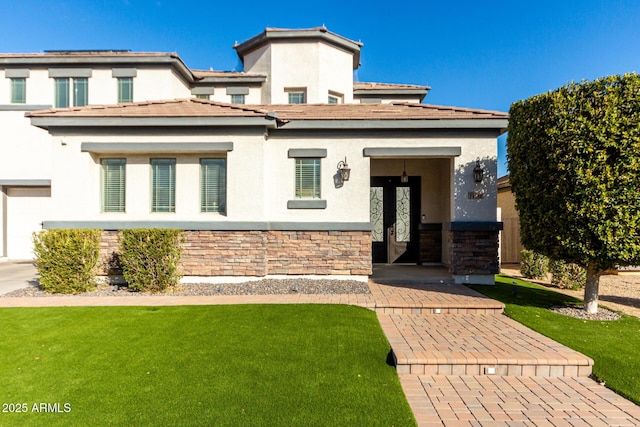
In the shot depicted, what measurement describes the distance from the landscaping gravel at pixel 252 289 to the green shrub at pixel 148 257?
0.98ft

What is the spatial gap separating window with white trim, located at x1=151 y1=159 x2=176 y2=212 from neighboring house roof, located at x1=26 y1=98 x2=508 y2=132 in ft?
3.80

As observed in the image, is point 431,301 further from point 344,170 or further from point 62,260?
point 62,260

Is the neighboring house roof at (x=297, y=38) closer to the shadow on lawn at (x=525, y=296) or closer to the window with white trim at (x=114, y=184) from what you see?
the window with white trim at (x=114, y=184)

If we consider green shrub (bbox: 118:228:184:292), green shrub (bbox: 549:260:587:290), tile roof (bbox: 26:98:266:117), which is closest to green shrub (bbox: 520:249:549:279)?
green shrub (bbox: 549:260:587:290)

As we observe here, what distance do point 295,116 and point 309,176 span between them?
5.68 feet

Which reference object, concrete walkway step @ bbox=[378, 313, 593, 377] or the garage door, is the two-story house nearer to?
concrete walkway step @ bbox=[378, 313, 593, 377]

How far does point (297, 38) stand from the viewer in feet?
43.9

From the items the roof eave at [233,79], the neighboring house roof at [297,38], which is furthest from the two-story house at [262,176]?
the neighboring house roof at [297,38]

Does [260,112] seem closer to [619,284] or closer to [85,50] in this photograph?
[85,50]

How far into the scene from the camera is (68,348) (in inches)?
185

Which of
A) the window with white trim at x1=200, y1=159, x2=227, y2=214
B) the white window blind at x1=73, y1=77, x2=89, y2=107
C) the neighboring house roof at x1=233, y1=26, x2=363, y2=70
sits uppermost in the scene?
the neighboring house roof at x1=233, y1=26, x2=363, y2=70

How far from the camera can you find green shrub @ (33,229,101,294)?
7.69m

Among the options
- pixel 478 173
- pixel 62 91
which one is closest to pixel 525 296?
pixel 478 173

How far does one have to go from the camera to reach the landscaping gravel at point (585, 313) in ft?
20.7
